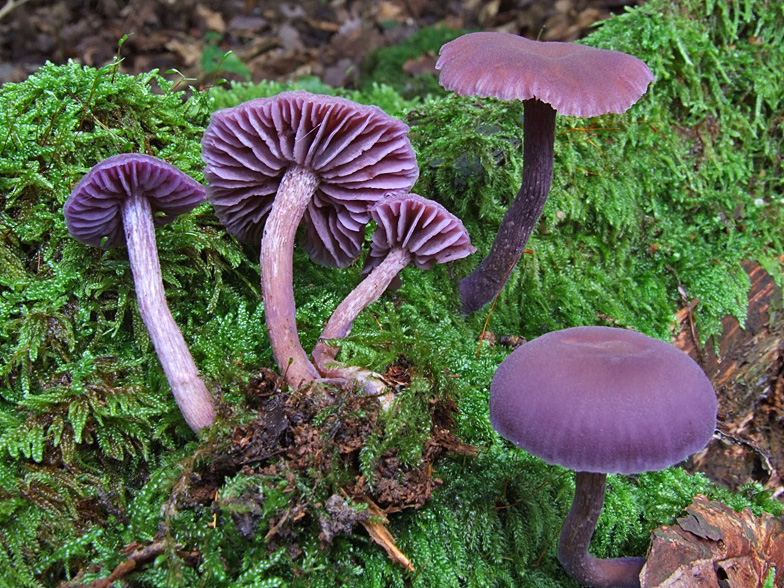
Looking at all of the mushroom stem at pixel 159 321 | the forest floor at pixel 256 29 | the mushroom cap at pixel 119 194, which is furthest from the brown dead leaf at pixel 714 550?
the forest floor at pixel 256 29

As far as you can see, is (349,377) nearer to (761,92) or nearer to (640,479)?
(640,479)

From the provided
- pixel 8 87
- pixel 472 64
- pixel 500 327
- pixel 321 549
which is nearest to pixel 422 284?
pixel 500 327

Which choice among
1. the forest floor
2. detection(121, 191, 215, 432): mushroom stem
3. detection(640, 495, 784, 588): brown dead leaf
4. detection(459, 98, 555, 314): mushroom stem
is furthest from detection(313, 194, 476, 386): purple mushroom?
the forest floor

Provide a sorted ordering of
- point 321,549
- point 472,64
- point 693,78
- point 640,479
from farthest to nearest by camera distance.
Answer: point 693,78
point 640,479
point 472,64
point 321,549

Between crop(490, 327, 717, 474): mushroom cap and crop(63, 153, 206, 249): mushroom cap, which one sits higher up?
crop(63, 153, 206, 249): mushroom cap

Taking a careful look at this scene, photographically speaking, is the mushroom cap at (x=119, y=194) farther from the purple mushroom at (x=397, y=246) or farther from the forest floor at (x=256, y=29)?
the forest floor at (x=256, y=29)

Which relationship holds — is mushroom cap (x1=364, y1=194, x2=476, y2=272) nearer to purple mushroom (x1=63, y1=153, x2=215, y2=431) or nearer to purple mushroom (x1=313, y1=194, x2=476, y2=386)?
purple mushroom (x1=313, y1=194, x2=476, y2=386)

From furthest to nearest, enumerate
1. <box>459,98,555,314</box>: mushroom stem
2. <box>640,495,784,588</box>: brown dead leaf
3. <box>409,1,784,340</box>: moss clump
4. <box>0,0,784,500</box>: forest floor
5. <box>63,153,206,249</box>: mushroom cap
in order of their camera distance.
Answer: <box>0,0,784,500</box>: forest floor
<box>409,1,784,340</box>: moss clump
<box>459,98,555,314</box>: mushroom stem
<box>63,153,206,249</box>: mushroom cap
<box>640,495,784,588</box>: brown dead leaf
